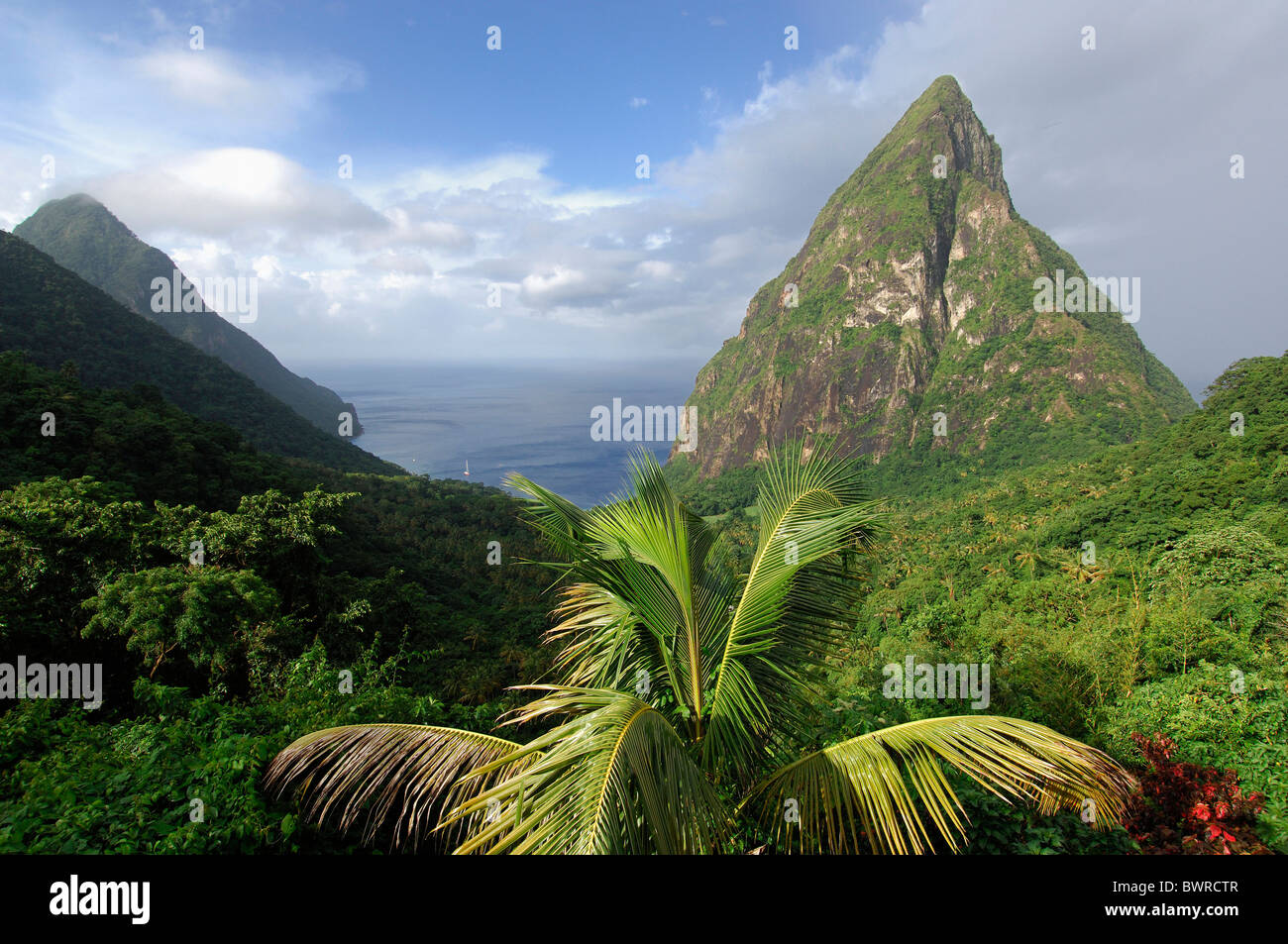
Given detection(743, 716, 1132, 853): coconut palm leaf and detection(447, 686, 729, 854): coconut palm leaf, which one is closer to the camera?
detection(447, 686, 729, 854): coconut palm leaf

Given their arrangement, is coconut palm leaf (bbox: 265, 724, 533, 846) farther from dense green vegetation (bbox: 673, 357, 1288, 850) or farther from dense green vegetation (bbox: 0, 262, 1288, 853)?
dense green vegetation (bbox: 673, 357, 1288, 850)

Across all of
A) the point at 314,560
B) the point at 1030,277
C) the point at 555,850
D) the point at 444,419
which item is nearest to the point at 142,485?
the point at 314,560

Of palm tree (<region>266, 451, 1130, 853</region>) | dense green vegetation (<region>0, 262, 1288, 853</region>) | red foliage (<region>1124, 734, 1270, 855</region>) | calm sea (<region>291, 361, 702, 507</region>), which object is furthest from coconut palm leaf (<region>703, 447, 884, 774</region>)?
calm sea (<region>291, 361, 702, 507</region>)

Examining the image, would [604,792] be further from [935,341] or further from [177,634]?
[935,341]

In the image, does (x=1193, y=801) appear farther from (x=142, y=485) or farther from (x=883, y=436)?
(x=883, y=436)

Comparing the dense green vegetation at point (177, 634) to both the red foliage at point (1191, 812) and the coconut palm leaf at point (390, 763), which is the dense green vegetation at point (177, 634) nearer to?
the coconut palm leaf at point (390, 763)

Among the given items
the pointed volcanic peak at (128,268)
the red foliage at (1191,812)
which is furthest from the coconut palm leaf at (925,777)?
the pointed volcanic peak at (128,268)
